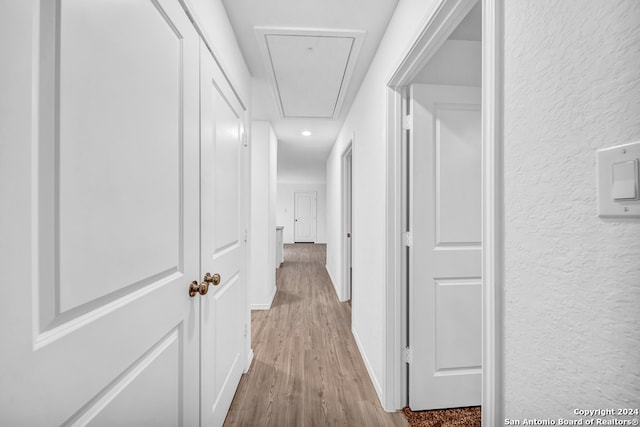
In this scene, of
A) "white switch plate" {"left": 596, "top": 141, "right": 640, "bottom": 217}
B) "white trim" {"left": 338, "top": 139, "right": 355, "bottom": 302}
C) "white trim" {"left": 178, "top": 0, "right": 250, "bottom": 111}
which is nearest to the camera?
"white switch plate" {"left": 596, "top": 141, "right": 640, "bottom": 217}

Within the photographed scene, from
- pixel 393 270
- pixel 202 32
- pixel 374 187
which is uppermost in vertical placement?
pixel 202 32

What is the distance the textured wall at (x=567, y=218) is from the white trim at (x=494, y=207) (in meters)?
0.02

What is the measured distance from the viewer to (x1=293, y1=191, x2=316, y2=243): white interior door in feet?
35.3

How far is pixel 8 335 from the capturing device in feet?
1.50

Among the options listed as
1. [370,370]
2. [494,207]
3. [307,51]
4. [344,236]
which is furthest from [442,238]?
[344,236]

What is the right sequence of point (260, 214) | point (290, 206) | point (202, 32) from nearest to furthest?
point (202, 32) → point (260, 214) → point (290, 206)

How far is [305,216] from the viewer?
10797 mm

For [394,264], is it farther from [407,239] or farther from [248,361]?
[248,361]

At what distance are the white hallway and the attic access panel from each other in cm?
82

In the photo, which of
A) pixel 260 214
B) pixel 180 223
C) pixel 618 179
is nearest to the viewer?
pixel 618 179

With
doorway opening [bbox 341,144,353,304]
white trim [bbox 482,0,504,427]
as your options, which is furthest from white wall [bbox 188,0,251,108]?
doorway opening [bbox 341,144,353,304]

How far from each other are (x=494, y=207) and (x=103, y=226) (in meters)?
0.97

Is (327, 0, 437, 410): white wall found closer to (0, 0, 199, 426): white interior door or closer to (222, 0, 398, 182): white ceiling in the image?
(222, 0, 398, 182): white ceiling

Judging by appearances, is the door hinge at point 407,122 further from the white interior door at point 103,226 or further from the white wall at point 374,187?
the white interior door at point 103,226
